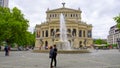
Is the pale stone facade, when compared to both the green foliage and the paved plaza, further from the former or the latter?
the paved plaza

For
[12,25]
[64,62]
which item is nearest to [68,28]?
[12,25]

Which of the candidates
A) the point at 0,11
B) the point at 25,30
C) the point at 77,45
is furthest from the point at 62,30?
the point at 77,45

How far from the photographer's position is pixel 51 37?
14312 cm

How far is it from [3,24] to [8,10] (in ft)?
27.3

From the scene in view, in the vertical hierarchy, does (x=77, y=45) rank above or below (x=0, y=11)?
below

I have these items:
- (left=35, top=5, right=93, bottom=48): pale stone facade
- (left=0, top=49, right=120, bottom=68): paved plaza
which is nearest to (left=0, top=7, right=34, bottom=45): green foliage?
(left=0, top=49, right=120, bottom=68): paved plaza

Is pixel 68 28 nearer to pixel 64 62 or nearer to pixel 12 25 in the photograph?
pixel 12 25

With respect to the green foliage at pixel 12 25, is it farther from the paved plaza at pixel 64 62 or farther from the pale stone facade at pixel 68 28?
the pale stone facade at pixel 68 28

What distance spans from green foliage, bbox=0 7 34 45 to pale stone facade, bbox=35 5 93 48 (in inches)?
2277

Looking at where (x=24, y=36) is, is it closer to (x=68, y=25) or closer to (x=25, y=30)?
(x=25, y=30)

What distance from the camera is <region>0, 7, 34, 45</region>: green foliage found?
73.9 m

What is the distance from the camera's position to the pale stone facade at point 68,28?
140250 millimetres

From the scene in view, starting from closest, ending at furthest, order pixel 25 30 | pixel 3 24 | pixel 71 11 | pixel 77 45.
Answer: pixel 3 24 → pixel 25 30 → pixel 77 45 → pixel 71 11

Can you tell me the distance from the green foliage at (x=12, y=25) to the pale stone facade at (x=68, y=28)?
57832mm
